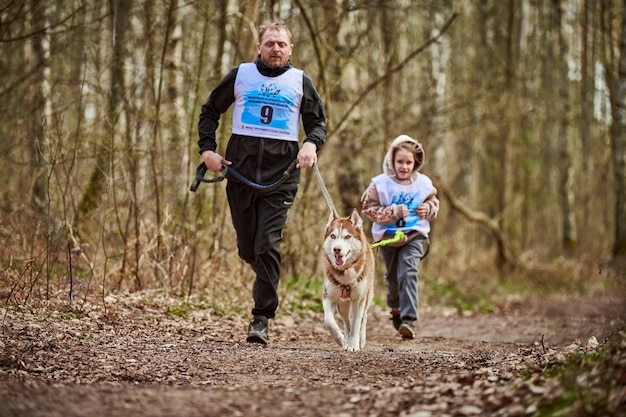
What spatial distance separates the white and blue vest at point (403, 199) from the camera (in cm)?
756

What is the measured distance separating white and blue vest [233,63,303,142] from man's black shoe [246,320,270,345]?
156 cm

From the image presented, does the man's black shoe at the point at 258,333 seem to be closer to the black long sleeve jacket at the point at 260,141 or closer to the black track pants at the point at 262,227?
the black track pants at the point at 262,227

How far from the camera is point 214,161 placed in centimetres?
644

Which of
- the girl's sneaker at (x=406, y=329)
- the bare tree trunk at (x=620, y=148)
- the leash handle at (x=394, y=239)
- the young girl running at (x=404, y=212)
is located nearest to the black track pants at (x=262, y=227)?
the leash handle at (x=394, y=239)

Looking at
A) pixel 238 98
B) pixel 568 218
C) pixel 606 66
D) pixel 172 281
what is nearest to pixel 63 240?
pixel 172 281

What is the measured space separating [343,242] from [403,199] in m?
1.38

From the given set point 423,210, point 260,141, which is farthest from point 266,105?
point 423,210

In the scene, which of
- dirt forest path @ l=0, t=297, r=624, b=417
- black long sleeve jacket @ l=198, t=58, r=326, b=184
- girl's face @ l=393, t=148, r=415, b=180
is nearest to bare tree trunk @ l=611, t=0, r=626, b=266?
dirt forest path @ l=0, t=297, r=624, b=417

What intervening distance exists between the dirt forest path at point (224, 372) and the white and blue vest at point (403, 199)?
43.0 inches

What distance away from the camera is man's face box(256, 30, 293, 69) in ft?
21.2

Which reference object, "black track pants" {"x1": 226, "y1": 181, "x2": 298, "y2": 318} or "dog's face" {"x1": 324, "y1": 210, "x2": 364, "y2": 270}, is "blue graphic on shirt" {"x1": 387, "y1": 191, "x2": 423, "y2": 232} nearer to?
"dog's face" {"x1": 324, "y1": 210, "x2": 364, "y2": 270}

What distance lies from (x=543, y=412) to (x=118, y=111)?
20.8 feet

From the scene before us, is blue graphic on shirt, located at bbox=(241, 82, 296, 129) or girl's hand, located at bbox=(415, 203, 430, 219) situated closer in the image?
blue graphic on shirt, located at bbox=(241, 82, 296, 129)

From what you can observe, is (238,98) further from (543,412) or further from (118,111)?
(543,412)
